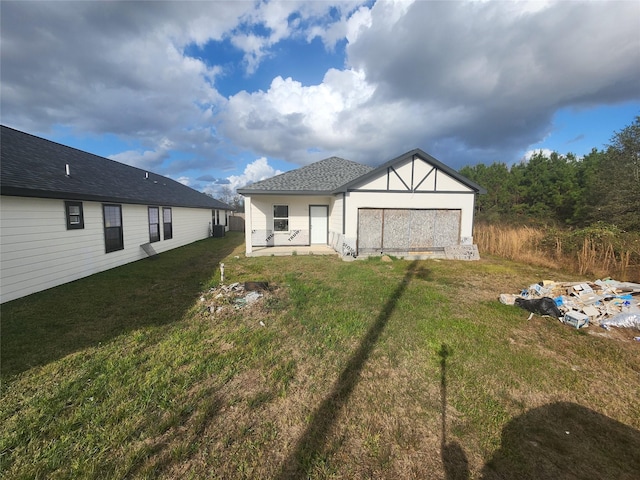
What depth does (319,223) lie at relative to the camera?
13.7 metres

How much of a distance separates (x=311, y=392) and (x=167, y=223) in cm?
1298

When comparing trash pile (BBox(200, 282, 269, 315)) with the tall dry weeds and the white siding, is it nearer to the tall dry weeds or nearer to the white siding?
the white siding

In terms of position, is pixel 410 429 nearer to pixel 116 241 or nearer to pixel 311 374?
pixel 311 374

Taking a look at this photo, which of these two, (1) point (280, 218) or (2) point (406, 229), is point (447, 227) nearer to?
(2) point (406, 229)

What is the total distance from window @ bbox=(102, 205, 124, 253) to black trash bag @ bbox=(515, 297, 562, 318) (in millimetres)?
11866

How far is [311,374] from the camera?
3.30 meters

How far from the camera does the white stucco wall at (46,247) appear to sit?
5.65m

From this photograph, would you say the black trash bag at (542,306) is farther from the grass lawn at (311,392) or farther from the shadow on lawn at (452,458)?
the shadow on lawn at (452,458)

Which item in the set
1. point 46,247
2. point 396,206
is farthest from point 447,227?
point 46,247

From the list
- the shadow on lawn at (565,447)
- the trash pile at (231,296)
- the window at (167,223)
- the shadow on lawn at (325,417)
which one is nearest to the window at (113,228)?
the window at (167,223)

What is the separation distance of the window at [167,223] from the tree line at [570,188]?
23.0 m

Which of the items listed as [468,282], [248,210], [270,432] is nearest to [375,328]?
[270,432]

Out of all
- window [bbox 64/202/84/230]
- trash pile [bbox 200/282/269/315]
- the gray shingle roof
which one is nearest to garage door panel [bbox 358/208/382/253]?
the gray shingle roof

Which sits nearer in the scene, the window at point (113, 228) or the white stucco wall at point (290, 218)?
the window at point (113, 228)
